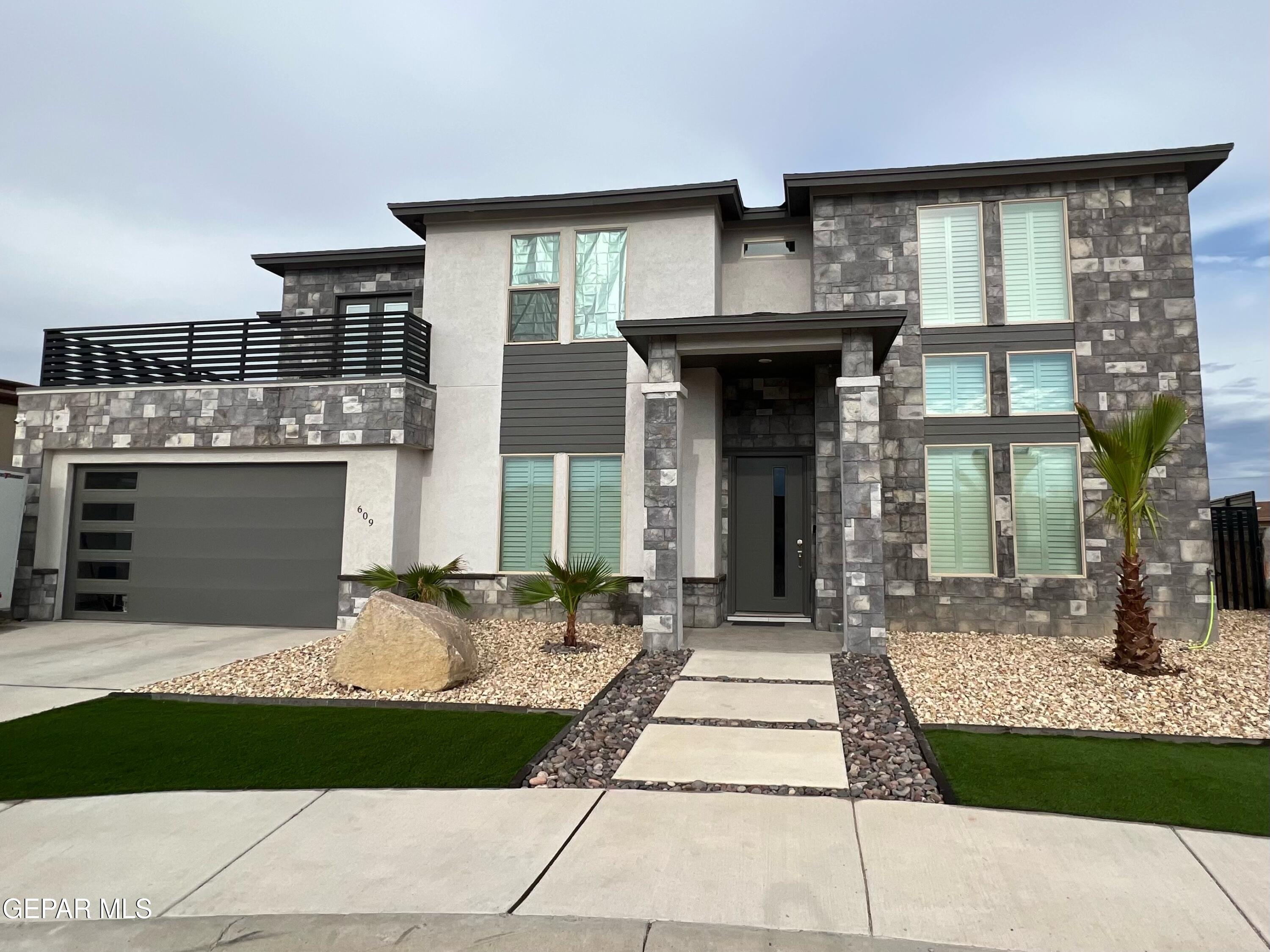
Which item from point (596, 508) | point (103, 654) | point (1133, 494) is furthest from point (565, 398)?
point (1133, 494)

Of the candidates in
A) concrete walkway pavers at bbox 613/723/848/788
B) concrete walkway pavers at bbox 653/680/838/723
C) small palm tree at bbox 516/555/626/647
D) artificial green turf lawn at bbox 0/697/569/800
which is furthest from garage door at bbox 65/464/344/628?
concrete walkway pavers at bbox 613/723/848/788

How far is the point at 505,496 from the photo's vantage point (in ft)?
36.8

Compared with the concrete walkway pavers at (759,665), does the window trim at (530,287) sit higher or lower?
higher

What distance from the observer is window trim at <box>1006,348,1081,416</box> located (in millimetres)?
10148

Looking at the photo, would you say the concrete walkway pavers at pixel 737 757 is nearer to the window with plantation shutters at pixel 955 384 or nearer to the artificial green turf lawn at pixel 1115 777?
the artificial green turf lawn at pixel 1115 777

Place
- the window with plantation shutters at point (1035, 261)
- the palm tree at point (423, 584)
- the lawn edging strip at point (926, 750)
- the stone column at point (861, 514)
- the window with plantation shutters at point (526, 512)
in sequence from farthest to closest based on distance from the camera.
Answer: the window with plantation shutters at point (526, 512) < the window with plantation shutters at point (1035, 261) < the palm tree at point (423, 584) < the stone column at point (861, 514) < the lawn edging strip at point (926, 750)

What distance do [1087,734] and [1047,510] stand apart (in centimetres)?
530

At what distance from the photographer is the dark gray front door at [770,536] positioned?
11.0m

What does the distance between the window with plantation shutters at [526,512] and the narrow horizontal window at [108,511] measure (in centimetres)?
598

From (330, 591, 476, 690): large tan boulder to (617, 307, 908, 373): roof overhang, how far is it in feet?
13.6

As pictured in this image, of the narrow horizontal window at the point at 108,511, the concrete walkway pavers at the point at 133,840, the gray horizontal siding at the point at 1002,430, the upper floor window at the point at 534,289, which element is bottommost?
the concrete walkway pavers at the point at 133,840

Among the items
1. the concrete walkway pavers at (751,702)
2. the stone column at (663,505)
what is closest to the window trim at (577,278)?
the stone column at (663,505)

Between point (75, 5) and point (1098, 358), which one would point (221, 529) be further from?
point (1098, 358)

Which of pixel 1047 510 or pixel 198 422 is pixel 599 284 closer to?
pixel 198 422
